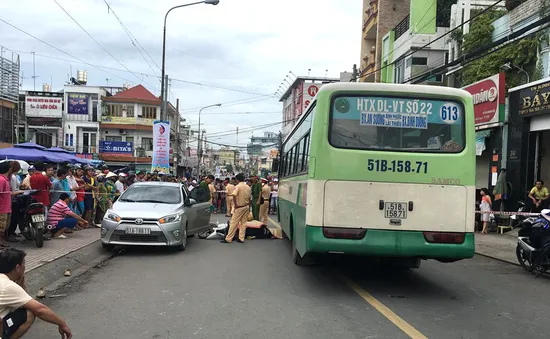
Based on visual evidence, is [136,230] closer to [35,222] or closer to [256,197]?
[35,222]

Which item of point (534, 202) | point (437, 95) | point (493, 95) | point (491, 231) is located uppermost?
point (493, 95)

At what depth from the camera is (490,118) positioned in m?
17.6

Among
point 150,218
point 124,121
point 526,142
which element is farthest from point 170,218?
point 124,121

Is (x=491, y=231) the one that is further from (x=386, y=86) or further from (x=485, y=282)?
(x=386, y=86)

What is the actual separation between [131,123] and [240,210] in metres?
40.6

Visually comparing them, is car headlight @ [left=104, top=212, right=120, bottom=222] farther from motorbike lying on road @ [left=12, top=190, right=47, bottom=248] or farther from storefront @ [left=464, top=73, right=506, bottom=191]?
storefront @ [left=464, top=73, right=506, bottom=191]

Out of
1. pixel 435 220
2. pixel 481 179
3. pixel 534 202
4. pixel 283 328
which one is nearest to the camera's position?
pixel 283 328

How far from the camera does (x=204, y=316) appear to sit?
5281mm

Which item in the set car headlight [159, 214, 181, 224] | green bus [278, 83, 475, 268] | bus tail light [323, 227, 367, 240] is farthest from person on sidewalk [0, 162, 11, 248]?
bus tail light [323, 227, 367, 240]

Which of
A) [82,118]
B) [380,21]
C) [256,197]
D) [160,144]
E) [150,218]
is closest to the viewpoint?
[150,218]

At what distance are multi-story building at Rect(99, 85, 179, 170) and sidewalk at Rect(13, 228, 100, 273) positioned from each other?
38528 mm

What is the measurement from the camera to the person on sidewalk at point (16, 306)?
342 centimetres

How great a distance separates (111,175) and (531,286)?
40.7 feet

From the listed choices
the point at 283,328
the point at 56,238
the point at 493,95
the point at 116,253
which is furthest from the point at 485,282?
the point at 493,95
